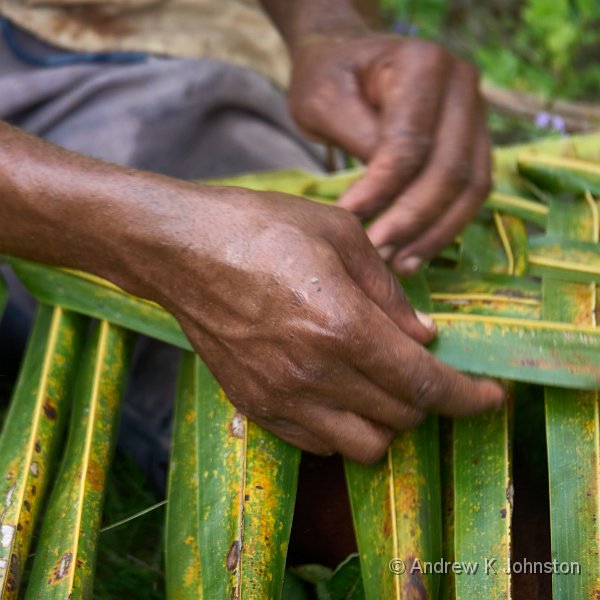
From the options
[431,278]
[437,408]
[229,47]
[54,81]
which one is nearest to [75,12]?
[54,81]

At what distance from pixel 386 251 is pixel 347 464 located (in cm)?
30

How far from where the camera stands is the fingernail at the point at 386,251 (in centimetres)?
111

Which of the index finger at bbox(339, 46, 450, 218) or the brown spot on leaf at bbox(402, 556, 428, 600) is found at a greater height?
the index finger at bbox(339, 46, 450, 218)

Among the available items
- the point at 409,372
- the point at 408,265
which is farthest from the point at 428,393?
the point at 408,265

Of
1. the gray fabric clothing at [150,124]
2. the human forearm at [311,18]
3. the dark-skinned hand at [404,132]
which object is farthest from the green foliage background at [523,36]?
the dark-skinned hand at [404,132]

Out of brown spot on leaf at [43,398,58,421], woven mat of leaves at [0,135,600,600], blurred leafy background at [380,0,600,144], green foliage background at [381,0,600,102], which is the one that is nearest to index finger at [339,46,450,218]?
woven mat of leaves at [0,135,600,600]

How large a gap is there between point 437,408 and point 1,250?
585 millimetres

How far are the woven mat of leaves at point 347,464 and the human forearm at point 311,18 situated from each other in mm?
622

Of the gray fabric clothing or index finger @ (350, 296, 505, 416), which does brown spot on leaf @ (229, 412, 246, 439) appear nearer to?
index finger @ (350, 296, 505, 416)

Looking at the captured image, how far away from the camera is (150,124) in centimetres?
144

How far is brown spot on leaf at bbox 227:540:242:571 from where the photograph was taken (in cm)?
90

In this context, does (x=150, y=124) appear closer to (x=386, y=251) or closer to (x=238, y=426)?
(x=386, y=251)

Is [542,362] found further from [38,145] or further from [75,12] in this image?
[75,12]

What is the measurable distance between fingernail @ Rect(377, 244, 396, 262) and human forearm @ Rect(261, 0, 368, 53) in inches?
21.9
